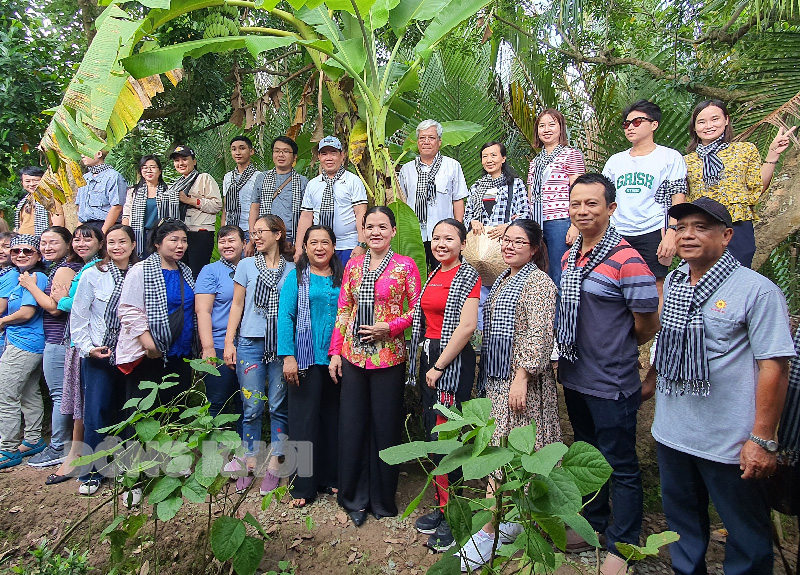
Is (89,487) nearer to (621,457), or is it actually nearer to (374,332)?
(374,332)

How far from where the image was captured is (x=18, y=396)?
15.6 feet

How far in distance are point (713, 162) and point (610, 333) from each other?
155cm

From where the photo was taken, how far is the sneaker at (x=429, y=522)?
337 cm

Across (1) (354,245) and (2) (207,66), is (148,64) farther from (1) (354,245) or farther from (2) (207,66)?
(2) (207,66)

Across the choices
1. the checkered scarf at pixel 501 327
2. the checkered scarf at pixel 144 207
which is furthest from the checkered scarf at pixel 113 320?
the checkered scarf at pixel 501 327

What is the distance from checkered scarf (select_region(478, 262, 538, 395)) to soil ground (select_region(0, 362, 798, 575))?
1057mm

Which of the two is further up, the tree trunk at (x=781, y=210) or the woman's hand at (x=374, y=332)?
the tree trunk at (x=781, y=210)

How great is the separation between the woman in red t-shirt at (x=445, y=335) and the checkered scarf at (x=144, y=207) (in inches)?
109

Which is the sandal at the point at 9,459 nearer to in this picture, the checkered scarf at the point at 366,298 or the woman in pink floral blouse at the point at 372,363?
the woman in pink floral blouse at the point at 372,363

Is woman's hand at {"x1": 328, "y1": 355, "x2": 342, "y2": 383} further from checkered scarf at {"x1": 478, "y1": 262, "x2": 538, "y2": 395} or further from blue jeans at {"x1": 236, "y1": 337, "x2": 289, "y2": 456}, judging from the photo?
checkered scarf at {"x1": 478, "y1": 262, "x2": 538, "y2": 395}

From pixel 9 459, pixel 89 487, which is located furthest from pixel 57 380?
pixel 89 487

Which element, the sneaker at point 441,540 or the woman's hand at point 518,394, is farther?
the sneaker at point 441,540

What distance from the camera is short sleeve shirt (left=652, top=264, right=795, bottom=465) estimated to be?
2023mm

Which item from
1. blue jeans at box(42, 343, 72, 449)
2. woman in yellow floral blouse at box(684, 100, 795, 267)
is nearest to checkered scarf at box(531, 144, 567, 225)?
woman in yellow floral blouse at box(684, 100, 795, 267)
